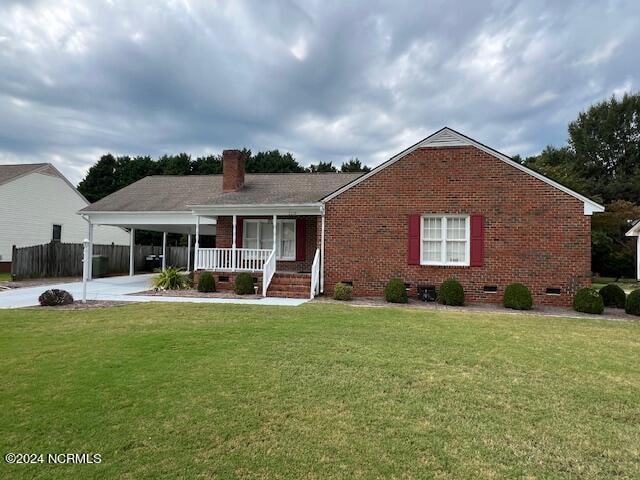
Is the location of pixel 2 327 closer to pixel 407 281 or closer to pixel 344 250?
pixel 344 250

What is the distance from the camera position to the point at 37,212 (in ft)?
85.5

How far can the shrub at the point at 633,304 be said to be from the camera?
1088cm

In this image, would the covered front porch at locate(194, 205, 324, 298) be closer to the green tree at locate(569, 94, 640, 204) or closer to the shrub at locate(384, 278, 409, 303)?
the shrub at locate(384, 278, 409, 303)

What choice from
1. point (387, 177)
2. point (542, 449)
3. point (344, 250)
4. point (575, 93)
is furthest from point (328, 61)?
point (575, 93)

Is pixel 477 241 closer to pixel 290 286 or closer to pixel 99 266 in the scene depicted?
pixel 290 286

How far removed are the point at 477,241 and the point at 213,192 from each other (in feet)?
40.6

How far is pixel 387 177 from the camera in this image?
13828mm

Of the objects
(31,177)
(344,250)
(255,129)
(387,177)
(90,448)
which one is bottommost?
(90,448)

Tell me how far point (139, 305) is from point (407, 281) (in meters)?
8.34

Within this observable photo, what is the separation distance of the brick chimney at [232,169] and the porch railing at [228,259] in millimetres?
3914

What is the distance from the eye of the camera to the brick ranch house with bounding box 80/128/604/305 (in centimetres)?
1255

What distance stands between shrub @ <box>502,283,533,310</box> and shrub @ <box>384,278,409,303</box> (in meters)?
2.94

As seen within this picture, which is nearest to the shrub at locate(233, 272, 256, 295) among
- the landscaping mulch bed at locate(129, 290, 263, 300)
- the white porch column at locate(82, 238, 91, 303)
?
the landscaping mulch bed at locate(129, 290, 263, 300)

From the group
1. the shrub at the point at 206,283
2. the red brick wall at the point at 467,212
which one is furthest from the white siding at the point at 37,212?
the red brick wall at the point at 467,212
